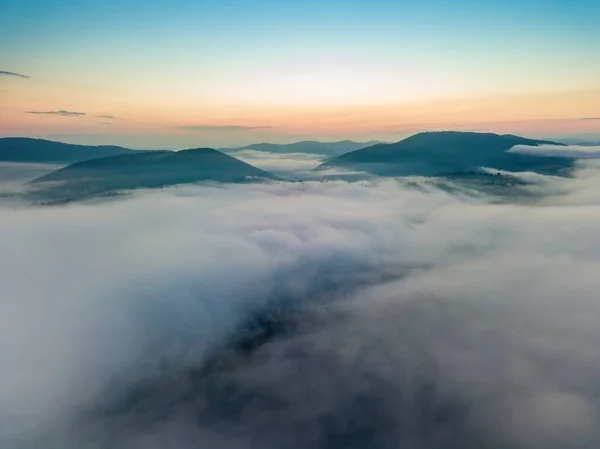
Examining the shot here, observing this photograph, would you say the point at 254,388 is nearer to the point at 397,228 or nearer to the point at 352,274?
the point at 352,274

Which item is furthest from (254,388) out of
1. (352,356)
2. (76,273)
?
(76,273)

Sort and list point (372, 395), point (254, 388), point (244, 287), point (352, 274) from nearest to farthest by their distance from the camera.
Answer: point (372, 395)
point (254, 388)
point (244, 287)
point (352, 274)

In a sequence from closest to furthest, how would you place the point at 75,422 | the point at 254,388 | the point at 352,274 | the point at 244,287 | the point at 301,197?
1. the point at 75,422
2. the point at 254,388
3. the point at 244,287
4. the point at 352,274
5. the point at 301,197

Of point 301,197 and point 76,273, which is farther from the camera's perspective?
point 301,197

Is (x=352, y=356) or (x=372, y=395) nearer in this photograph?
Result: (x=372, y=395)

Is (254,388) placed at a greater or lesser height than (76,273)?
lesser

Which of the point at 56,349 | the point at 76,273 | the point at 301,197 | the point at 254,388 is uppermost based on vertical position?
the point at 301,197

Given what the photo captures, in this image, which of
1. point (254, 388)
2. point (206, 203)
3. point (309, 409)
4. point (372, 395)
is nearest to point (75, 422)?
point (254, 388)

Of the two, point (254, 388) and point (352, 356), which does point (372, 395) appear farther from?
point (254, 388)

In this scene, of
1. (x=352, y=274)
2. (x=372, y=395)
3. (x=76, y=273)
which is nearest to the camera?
(x=372, y=395)
